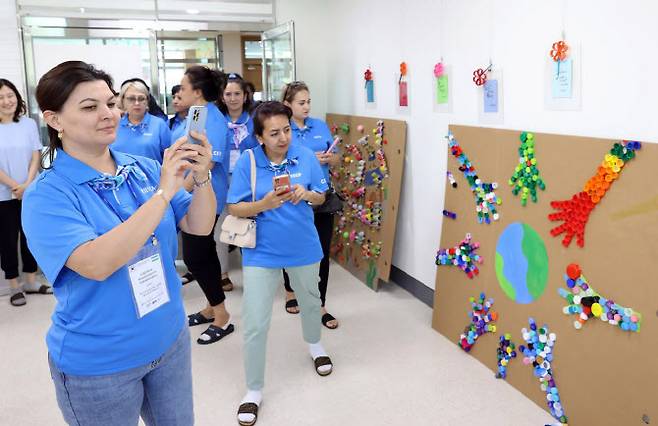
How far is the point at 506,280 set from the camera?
8.95 feet

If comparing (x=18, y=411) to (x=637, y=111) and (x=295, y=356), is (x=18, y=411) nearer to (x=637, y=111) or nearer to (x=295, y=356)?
(x=295, y=356)

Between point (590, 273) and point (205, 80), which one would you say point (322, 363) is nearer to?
point (590, 273)

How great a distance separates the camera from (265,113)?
2496 millimetres

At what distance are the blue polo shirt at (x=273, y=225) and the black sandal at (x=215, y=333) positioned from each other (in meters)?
1.02

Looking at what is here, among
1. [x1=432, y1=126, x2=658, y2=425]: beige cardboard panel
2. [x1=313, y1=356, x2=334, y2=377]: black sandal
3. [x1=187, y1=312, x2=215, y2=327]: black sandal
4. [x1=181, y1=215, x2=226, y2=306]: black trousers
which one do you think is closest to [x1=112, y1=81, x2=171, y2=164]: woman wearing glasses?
[x1=181, y1=215, x2=226, y2=306]: black trousers

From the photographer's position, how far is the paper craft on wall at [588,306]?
205 centimetres

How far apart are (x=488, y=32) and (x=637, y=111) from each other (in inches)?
40.8

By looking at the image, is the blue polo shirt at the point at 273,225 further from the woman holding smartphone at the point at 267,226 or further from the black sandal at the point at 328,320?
the black sandal at the point at 328,320

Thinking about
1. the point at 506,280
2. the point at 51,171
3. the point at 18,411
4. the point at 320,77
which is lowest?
the point at 18,411

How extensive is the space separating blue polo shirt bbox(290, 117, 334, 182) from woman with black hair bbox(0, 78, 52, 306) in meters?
2.10

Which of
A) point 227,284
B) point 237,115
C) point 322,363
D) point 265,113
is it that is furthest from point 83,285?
point 227,284

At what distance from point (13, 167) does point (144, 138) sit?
55.0 inches

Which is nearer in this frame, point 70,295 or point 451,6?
point 70,295

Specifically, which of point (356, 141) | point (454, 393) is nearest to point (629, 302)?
point (454, 393)
